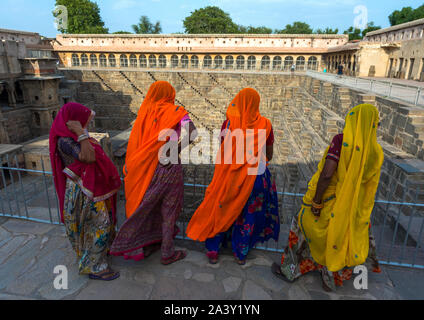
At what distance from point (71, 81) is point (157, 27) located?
3032 centimetres

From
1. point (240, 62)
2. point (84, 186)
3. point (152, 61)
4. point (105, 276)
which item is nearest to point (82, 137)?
point (84, 186)

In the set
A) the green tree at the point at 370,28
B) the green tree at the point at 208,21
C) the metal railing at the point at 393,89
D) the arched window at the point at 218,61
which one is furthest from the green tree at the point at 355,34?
the metal railing at the point at 393,89

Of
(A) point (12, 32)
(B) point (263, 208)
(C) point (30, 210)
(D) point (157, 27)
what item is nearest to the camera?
(B) point (263, 208)

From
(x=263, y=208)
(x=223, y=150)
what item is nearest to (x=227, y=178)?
(x=223, y=150)

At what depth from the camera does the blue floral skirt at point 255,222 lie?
2.20 m

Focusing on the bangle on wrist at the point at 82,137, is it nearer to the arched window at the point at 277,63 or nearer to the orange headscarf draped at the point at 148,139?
the orange headscarf draped at the point at 148,139

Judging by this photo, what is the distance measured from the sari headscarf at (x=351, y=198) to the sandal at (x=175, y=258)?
3.61 ft

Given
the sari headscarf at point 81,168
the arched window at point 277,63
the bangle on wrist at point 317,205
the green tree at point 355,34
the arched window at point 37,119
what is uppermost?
the green tree at point 355,34

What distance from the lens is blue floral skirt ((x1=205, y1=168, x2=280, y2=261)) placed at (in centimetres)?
220

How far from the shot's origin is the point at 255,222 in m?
2.29

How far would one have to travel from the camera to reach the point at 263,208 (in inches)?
89.0

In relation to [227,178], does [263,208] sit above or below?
below

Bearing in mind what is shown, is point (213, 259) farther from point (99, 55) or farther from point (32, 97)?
point (99, 55)
